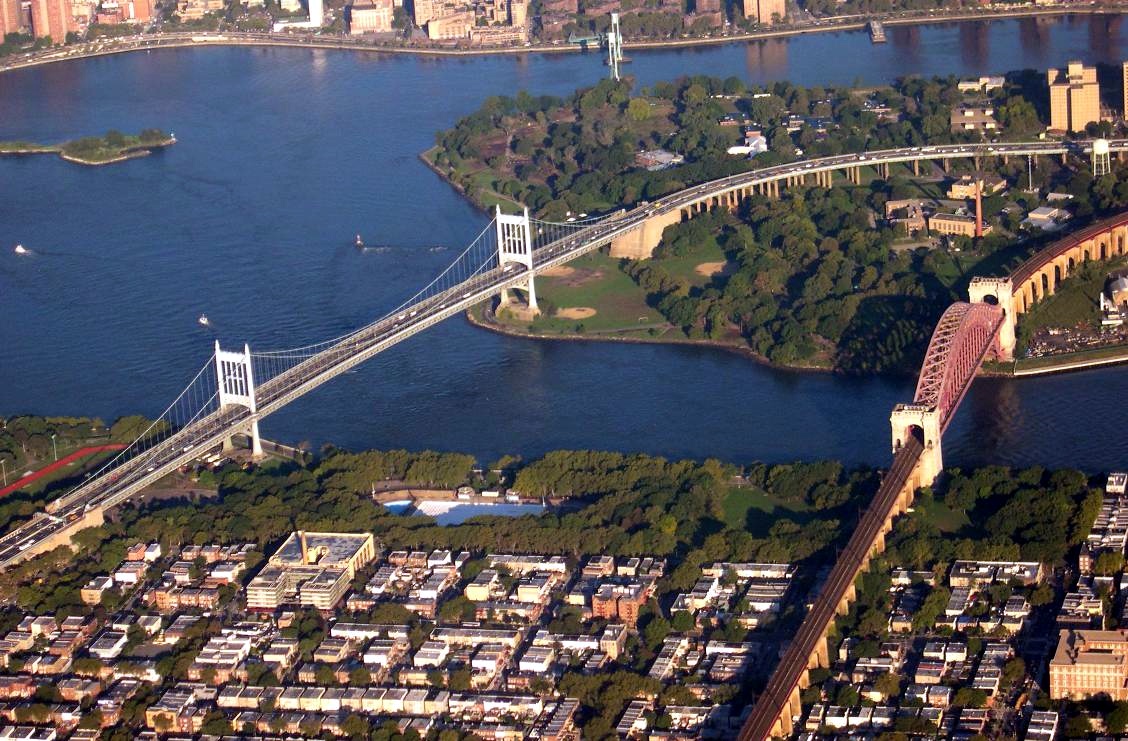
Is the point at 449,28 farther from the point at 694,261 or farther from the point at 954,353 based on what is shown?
the point at 954,353

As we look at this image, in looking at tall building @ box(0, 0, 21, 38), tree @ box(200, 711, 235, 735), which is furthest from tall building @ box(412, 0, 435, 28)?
tree @ box(200, 711, 235, 735)

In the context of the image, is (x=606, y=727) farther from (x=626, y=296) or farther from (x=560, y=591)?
(x=626, y=296)

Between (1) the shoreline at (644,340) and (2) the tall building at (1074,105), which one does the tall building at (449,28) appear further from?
(1) the shoreline at (644,340)

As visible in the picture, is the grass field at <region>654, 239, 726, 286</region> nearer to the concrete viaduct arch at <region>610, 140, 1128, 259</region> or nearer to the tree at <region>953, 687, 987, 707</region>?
the concrete viaduct arch at <region>610, 140, 1128, 259</region>

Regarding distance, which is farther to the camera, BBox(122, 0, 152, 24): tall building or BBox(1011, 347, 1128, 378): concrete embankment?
BBox(122, 0, 152, 24): tall building

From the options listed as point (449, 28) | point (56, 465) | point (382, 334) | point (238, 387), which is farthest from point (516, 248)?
point (449, 28)

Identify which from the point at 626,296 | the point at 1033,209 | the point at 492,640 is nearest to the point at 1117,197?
the point at 1033,209

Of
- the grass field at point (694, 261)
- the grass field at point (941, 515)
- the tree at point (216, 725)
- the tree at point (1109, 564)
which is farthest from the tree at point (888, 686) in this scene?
the grass field at point (694, 261)
